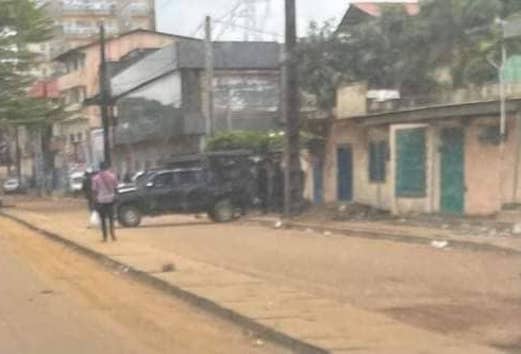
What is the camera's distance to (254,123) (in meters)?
54.0

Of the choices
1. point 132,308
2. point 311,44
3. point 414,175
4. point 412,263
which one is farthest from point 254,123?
point 132,308

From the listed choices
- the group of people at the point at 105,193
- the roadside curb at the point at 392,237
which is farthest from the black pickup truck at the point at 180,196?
the group of people at the point at 105,193

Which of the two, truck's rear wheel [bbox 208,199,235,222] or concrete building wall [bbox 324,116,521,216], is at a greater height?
concrete building wall [bbox 324,116,521,216]

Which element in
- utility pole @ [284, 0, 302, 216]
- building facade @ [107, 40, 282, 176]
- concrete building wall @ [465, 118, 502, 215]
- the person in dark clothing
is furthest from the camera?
building facade @ [107, 40, 282, 176]

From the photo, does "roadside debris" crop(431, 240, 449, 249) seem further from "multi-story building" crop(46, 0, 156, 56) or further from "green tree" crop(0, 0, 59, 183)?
"multi-story building" crop(46, 0, 156, 56)

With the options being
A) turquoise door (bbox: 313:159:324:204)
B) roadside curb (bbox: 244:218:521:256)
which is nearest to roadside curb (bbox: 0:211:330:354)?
roadside curb (bbox: 244:218:521:256)

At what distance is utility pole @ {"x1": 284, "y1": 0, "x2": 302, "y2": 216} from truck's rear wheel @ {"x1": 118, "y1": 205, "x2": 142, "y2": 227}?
4698mm

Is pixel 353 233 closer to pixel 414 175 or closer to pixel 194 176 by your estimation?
pixel 414 175

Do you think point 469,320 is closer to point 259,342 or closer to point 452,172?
point 259,342

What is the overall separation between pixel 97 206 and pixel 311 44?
14.7 metres

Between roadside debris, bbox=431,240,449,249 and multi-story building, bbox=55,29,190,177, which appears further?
multi-story building, bbox=55,29,190,177

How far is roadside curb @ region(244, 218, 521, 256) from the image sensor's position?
1935cm

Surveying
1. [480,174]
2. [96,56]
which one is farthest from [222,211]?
[96,56]

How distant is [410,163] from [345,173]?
18.9 ft
